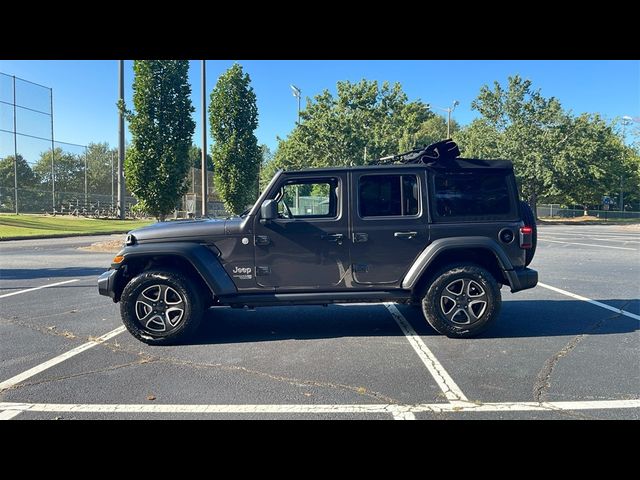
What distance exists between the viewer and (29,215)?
3105 centimetres

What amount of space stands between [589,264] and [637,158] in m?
59.9

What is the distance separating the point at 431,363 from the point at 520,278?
1.66 m

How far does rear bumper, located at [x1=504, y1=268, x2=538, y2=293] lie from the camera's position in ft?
16.2

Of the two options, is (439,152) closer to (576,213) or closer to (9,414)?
(9,414)

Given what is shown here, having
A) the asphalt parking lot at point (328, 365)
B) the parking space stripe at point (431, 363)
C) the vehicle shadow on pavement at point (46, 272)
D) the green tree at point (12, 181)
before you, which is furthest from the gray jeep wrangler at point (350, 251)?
the green tree at point (12, 181)

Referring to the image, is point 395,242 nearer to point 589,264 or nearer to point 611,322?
point 611,322

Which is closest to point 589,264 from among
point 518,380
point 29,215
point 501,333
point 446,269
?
point 501,333

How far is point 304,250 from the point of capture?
16.0ft

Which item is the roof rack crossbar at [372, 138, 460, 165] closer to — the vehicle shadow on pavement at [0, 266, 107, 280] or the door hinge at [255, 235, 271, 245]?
the door hinge at [255, 235, 271, 245]

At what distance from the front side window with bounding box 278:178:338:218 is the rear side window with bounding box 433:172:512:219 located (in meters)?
1.24

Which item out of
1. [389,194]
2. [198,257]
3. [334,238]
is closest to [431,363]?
[334,238]

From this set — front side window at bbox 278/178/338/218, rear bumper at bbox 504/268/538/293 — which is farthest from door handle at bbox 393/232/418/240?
rear bumper at bbox 504/268/538/293

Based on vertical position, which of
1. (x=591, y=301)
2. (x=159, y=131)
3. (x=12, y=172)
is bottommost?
(x=591, y=301)

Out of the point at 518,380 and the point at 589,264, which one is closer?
the point at 518,380
